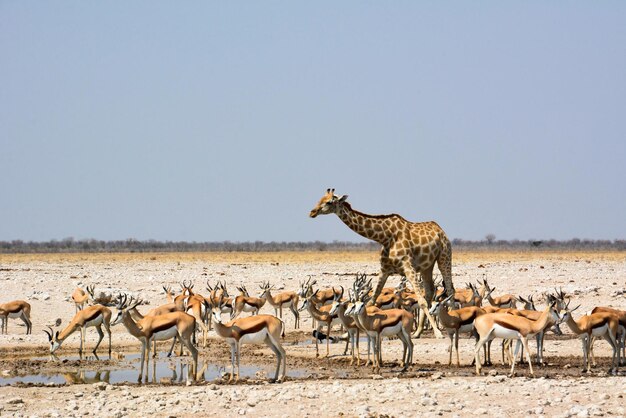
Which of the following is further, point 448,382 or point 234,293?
point 234,293

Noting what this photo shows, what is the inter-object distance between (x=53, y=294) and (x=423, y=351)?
13709mm

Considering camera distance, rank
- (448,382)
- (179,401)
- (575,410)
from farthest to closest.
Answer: (448,382)
(179,401)
(575,410)

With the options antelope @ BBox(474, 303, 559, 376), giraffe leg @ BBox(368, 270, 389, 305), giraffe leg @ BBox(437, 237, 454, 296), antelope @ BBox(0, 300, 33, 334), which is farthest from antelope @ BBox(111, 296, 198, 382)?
giraffe leg @ BBox(437, 237, 454, 296)

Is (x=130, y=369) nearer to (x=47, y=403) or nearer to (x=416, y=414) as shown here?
(x=47, y=403)

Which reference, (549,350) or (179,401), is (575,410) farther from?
(549,350)

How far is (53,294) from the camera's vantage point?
27.6 m

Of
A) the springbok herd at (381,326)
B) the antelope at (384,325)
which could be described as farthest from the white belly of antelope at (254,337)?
the antelope at (384,325)

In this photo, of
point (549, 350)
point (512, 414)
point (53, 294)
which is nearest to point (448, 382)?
point (512, 414)

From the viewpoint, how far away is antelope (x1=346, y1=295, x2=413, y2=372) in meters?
15.5

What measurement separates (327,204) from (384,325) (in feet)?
19.2

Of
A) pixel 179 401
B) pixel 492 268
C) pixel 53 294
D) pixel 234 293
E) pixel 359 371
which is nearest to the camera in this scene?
pixel 179 401

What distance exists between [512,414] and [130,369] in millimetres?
7519

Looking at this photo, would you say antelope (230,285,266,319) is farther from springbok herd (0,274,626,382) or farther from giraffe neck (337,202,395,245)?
springbok herd (0,274,626,382)

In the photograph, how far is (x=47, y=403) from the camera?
40.7 ft
